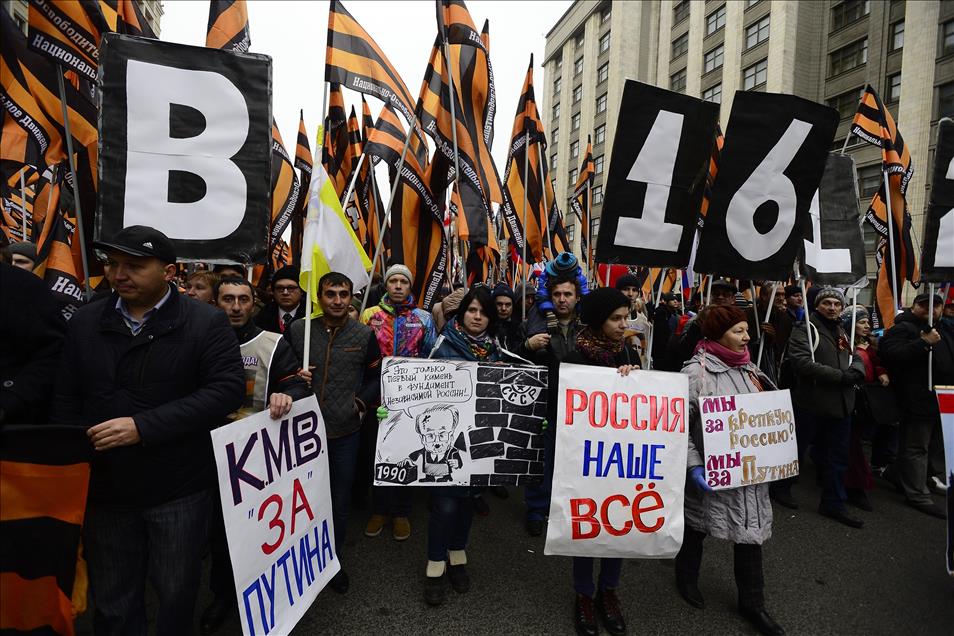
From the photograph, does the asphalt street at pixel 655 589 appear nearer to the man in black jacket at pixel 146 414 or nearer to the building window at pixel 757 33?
the man in black jacket at pixel 146 414

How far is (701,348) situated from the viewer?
322cm

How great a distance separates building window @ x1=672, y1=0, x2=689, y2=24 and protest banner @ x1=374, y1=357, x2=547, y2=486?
4192cm

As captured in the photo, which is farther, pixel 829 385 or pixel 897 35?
pixel 897 35

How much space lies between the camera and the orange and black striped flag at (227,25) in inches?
152

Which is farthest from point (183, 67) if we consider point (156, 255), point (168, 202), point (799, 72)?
point (799, 72)

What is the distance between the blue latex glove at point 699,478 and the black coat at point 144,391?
99.3 inches

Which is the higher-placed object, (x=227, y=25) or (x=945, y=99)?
(x=945, y=99)

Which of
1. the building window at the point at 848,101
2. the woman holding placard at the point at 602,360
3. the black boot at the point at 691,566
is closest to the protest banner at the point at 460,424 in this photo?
the woman holding placard at the point at 602,360

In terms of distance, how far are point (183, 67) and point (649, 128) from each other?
10.1ft

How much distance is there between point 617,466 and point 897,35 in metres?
33.0

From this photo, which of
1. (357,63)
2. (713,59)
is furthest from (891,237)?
(713,59)

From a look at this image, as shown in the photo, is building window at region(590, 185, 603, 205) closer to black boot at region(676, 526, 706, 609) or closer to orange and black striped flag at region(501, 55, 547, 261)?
orange and black striped flag at region(501, 55, 547, 261)

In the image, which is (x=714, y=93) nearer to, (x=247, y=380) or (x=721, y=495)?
(x=721, y=495)

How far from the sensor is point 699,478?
291 centimetres
